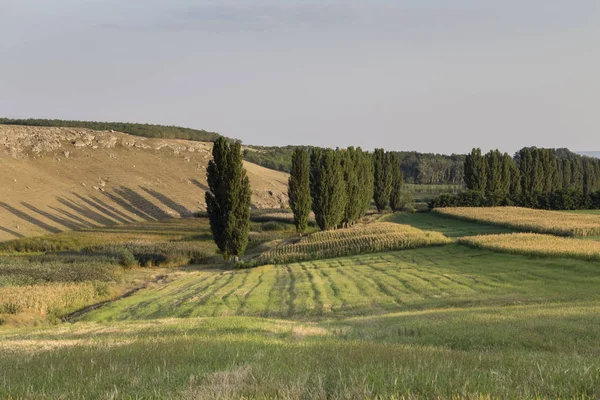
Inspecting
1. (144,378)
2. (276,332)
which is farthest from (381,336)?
(144,378)

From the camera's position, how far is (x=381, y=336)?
→ 14078mm

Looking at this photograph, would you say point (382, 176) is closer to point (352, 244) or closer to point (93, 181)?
point (352, 244)

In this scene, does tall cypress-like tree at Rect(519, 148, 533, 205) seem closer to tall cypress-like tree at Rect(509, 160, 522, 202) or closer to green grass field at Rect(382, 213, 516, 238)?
tall cypress-like tree at Rect(509, 160, 522, 202)

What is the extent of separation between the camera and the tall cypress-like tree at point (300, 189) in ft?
208

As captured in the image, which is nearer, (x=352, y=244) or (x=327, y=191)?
(x=352, y=244)

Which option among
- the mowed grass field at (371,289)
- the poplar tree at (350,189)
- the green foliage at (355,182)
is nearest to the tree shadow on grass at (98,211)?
the green foliage at (355,182)

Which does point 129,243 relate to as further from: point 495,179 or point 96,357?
point 495,179

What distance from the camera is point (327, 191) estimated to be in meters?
65.9

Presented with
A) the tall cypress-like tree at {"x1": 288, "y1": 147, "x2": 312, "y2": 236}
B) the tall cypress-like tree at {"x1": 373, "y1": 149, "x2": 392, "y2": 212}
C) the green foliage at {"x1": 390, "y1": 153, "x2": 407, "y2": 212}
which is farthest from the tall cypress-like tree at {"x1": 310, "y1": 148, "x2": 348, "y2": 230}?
the green foliage at {"x1": 390, "y1": 153, "x2": 407, "y2": 212}

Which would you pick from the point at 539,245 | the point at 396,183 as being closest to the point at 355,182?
the point at 396,183

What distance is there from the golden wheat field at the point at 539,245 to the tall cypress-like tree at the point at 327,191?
22412 millimetres

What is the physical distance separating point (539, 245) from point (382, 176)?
64.2 meters

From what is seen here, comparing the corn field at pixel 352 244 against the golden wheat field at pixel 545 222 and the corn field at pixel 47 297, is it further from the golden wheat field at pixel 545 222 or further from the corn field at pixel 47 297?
the corn field at pixel 47 297

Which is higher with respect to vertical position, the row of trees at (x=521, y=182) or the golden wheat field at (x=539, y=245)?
the row of trees at (x=521, y=182)
